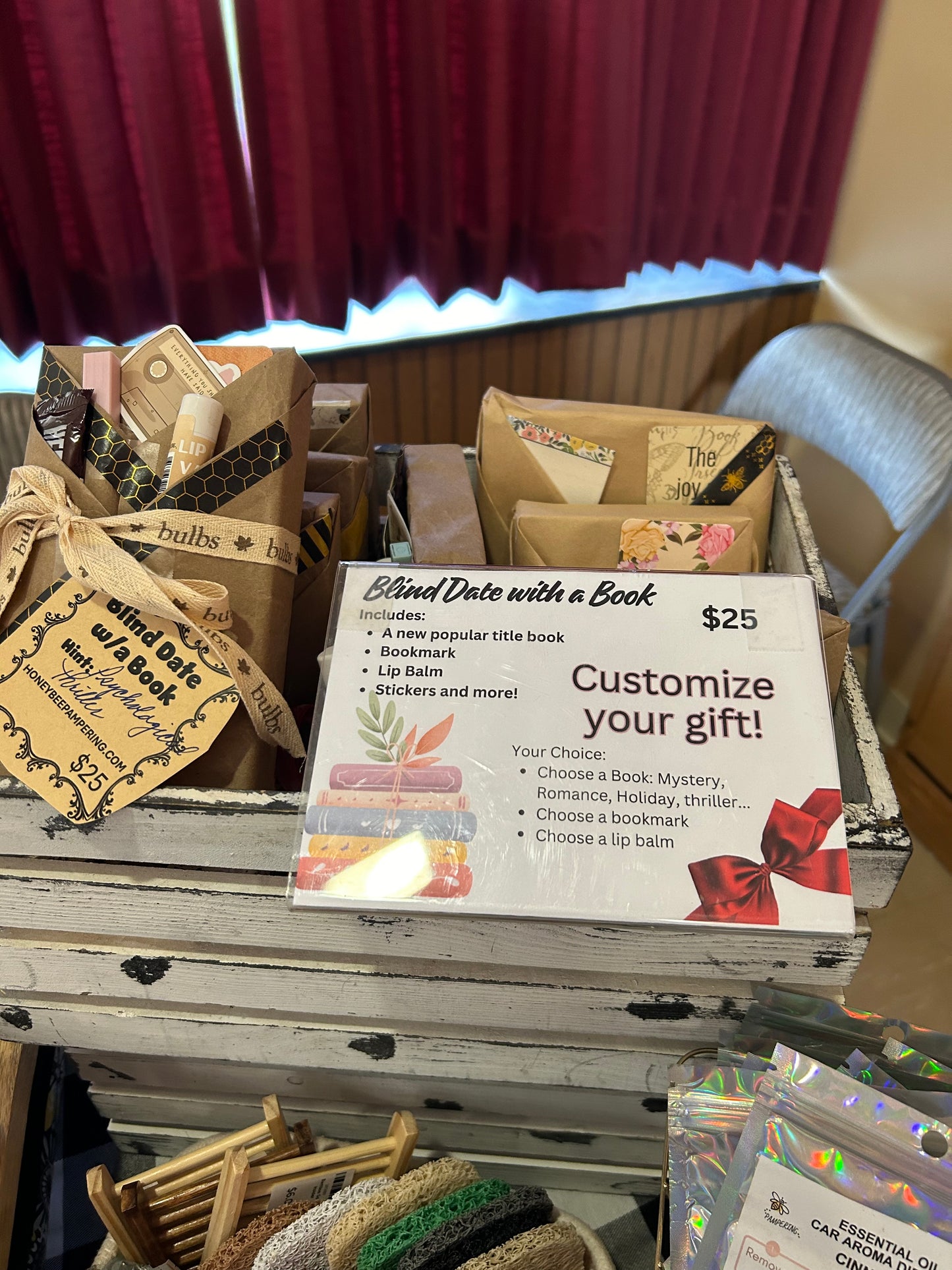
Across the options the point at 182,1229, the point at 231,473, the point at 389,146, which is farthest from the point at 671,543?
the point at 389,146

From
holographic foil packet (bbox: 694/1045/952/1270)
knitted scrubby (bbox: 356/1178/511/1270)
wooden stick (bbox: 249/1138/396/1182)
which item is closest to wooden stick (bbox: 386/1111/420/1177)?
wooden stick (bbox: 249/1138/396/1182)

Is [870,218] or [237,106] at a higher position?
[237,106]

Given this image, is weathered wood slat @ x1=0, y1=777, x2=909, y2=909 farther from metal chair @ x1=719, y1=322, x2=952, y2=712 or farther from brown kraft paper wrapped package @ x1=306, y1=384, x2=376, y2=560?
metal chair @ x1=719, y1=322, x2=952, y2=712

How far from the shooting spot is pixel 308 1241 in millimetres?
680

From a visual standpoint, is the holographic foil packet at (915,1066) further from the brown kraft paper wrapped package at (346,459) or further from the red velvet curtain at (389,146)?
the red velvet curtain at (389,146)

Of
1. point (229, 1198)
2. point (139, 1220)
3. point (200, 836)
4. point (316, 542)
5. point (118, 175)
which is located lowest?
point (139, 1220)

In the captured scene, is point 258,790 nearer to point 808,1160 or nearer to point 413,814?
point 413,814

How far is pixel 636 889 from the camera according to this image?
0.55 meters

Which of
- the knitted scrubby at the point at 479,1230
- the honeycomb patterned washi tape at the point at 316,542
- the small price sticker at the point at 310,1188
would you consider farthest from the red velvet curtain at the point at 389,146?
the knitted scrubby at the point at 479,1230

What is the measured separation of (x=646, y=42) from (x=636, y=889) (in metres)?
1.64

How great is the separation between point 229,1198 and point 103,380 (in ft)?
2.33

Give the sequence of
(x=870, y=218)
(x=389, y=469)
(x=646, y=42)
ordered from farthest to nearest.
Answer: (x=870, y=218) → (x=646, y=42) → (x=389, y=469)

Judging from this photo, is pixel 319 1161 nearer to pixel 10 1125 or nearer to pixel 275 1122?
pixel 275 1122

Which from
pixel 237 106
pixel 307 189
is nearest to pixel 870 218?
pixel 307 189
